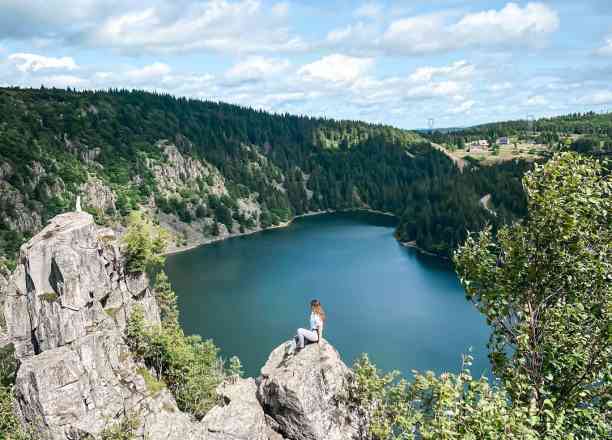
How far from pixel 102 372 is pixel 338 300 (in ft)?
219

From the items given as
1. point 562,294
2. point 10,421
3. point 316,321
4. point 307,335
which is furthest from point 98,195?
point 562,294

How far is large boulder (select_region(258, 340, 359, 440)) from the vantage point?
20.0 m

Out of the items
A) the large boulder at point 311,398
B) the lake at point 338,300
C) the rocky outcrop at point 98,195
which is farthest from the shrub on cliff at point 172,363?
the rocky outcrop at point 98,195

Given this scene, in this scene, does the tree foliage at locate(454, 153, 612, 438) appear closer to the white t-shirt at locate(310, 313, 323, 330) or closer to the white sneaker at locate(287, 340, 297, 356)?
the white t-shirt at locate(310, 313, 323, 330)

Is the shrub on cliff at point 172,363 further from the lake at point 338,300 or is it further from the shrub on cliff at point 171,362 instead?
the lake at point 338,300

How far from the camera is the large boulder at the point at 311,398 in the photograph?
20.0 metres

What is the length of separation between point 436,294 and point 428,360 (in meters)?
32.8

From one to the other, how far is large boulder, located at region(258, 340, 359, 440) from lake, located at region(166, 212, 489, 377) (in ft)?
155

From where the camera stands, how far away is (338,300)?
97.0m

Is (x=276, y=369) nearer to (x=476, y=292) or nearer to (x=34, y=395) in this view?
(x=476, y=292)

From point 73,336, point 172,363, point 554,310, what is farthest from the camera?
point 172,363

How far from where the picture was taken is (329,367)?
2072 centimetres

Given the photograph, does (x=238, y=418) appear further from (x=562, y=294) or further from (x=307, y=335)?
(x=562, y=294)

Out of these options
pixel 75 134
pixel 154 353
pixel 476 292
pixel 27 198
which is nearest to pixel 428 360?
pixel 154 353
